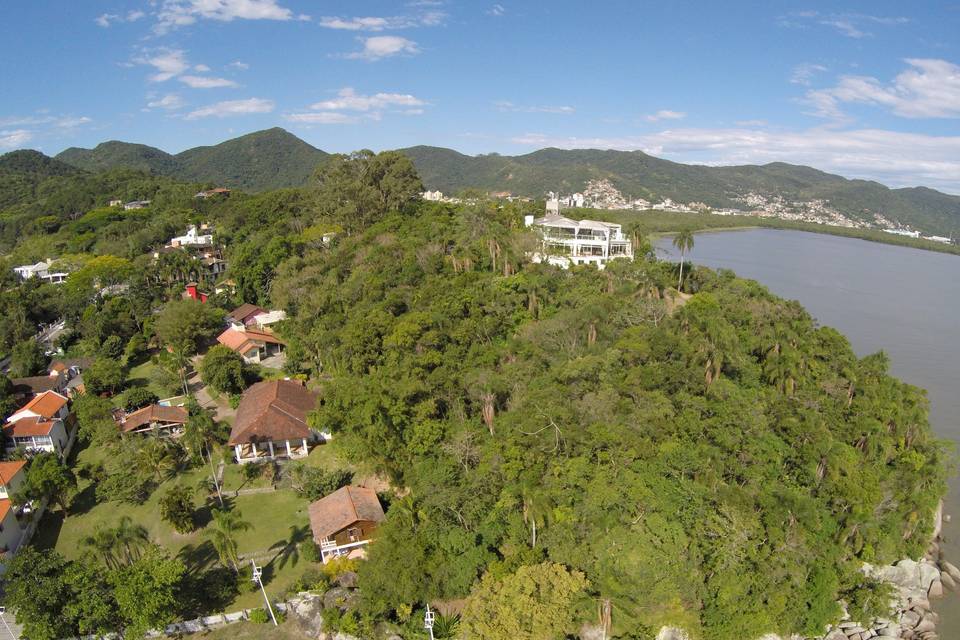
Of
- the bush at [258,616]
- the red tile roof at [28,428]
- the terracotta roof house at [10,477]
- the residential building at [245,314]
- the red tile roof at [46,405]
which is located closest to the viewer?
the bush at [258,616]

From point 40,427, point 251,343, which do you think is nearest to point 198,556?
point 40,427

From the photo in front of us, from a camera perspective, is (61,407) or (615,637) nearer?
(615,637)

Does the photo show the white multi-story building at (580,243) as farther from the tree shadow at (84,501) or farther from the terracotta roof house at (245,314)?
the tree shadow at (84,501)

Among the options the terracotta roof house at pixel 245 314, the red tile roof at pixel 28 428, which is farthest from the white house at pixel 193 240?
the red tile roof at pixel 28 428

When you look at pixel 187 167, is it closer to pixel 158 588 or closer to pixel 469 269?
pixel 469 269

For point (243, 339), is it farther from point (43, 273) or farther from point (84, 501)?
point (43, 273)

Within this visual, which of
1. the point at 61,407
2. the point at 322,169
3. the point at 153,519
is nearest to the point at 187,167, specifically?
the point at 322,169
